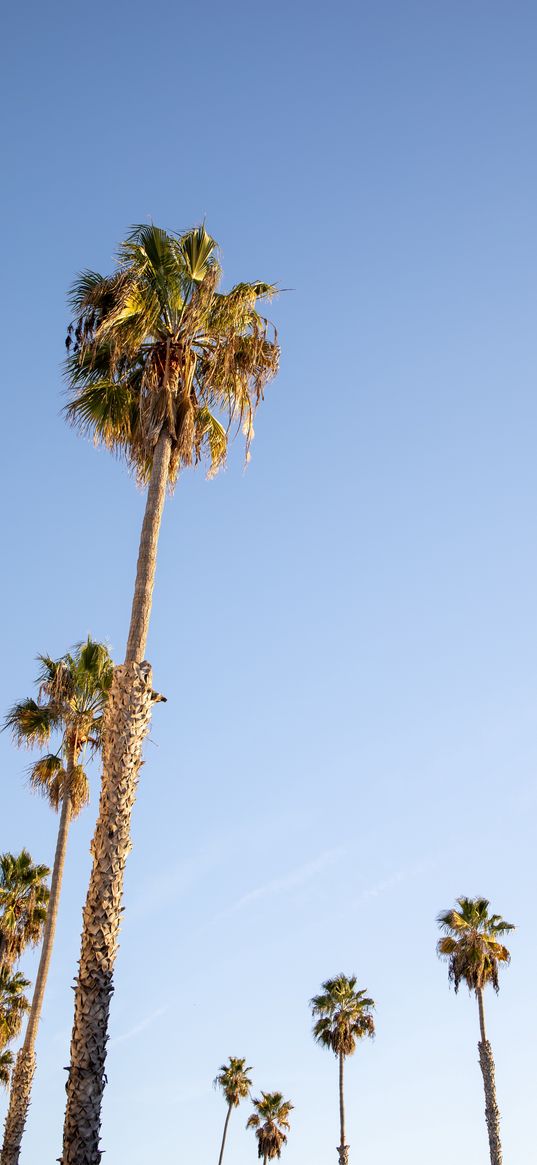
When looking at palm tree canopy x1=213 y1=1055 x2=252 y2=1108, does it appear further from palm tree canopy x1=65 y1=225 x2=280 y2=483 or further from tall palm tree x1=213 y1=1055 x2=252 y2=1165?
palm tree canopy x1=65 y1=225 x2=280 y2=483

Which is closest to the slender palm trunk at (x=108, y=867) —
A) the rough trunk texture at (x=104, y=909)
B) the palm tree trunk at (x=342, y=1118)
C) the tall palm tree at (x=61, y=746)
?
the rough trunk texture at (x=104, y=909)

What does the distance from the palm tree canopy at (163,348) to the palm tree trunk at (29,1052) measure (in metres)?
11.8

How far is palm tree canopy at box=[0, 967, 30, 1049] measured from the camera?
121ft

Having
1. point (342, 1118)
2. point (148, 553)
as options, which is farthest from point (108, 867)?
point (342, 1118)

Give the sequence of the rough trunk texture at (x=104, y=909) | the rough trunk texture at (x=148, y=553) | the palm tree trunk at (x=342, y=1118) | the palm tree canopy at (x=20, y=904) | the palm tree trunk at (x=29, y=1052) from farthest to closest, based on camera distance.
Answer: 1. the palm tree trunk at (x=342, y=1118)
2. the palm tree canopy at (x=20, y=904)
3. the palm tree trunk at (x=29, y=1052)
4. the rough trunk texture at (x=148, y=553)
5. the rough trunk texture at (x=104, y=909)

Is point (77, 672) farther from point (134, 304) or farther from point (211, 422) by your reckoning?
point (134, 304)

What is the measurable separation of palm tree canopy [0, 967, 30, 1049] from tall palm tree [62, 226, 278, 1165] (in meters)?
25.8

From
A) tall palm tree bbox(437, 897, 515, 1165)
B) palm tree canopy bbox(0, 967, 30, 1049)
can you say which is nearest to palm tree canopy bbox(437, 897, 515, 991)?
tall palm tree bbox(437, 897, 515, 1165)

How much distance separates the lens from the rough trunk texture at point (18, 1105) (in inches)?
948

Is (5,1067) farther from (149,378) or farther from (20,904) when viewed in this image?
(149,378)

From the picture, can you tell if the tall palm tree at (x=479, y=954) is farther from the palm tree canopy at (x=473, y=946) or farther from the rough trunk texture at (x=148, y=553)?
the rough trunk texture at (x=148, y=553)

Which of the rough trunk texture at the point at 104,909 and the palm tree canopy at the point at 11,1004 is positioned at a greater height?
A: the palm tree canopy at the point at 11,1004

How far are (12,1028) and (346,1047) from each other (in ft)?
58.8

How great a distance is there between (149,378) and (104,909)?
26.1ft
